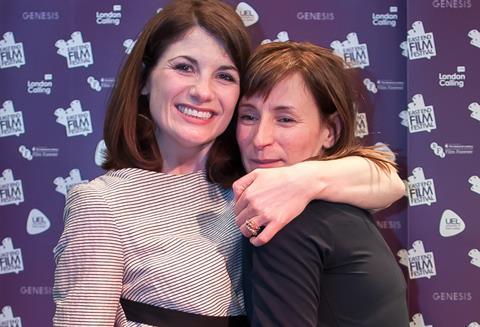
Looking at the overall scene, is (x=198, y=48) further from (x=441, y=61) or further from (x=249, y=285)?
(x=441, y=61)

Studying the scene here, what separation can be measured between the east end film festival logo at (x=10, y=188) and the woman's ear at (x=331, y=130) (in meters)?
2.12

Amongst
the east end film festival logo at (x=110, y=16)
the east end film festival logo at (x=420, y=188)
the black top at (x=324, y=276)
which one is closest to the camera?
the black top at (x=324, y=276)

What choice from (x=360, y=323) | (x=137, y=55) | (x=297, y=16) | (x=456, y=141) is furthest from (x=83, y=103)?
(x=360, y=323)

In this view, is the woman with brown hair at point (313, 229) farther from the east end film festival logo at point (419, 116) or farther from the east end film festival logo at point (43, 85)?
the east end film festival logo at point (43, 85)

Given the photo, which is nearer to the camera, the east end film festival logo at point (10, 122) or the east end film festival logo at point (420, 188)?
the east end film festival logo at point (420, 188)

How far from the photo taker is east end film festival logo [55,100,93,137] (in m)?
3.06

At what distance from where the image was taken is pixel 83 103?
3.06 metres

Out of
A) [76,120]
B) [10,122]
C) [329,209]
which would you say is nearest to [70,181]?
[76,120]

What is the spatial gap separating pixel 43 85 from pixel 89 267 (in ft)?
6.86

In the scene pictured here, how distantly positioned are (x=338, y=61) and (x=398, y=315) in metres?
0.61

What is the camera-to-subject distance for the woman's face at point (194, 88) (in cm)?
144

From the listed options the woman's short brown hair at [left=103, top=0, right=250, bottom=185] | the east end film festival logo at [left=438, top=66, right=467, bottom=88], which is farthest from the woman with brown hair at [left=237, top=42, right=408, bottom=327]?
the east end film festival logo at [left=438, top=66, right=467, bottom=88]

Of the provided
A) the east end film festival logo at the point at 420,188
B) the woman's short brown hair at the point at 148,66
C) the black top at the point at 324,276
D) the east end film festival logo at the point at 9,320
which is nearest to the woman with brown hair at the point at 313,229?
the black top at the point at 324,276

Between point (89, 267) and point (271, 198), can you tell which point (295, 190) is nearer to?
point (271, 198)
